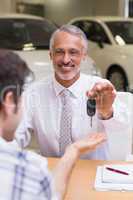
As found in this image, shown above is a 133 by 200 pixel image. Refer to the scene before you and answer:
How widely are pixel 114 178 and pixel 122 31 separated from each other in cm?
608

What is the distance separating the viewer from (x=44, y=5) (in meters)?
14.5

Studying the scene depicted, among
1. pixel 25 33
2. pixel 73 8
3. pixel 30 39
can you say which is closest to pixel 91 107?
pixel 30 39

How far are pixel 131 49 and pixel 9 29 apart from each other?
1.92 m

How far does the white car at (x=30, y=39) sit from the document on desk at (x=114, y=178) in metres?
3.33

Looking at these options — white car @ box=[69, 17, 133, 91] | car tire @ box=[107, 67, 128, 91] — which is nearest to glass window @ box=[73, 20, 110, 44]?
white car @ box=[69, 17, 133, 91]

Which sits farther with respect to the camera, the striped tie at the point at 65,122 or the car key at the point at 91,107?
the striped tie at the point at 65,122

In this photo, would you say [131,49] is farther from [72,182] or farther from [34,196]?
[34,196]

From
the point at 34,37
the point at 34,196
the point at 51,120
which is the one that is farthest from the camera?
the point at 34,37

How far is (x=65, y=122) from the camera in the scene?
7.76ft

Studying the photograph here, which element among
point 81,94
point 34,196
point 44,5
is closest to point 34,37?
point 81,94

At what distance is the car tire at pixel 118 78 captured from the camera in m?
7.15

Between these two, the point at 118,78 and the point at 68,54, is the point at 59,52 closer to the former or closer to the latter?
the point at 68,54

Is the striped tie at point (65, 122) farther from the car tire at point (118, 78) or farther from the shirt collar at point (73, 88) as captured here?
the car tire at point (118, 78)

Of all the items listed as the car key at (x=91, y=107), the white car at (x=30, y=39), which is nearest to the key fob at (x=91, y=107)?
the car key at (x=91, y=107)
